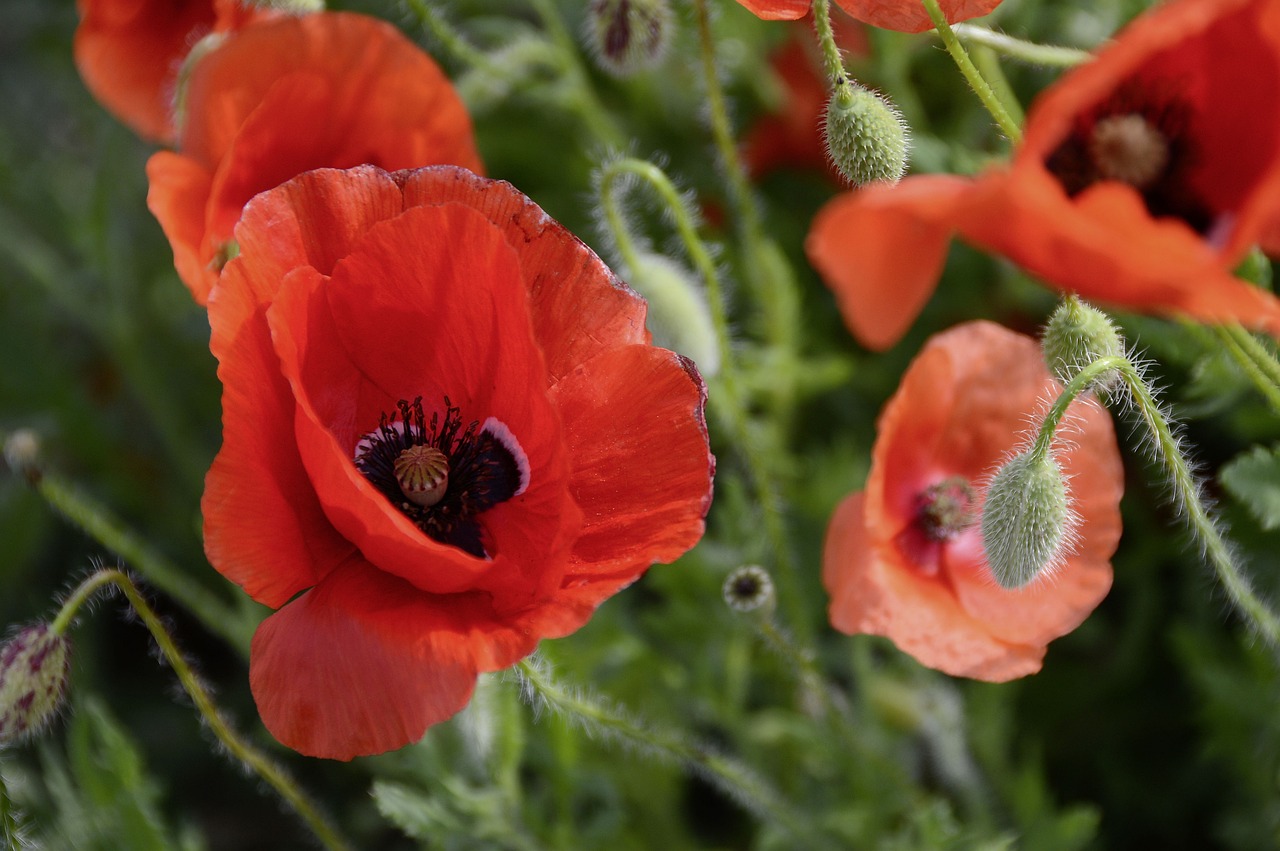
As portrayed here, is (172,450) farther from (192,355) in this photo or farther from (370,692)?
(370,692)

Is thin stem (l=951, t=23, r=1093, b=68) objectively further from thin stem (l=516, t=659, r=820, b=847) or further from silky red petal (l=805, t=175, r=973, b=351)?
thin stem (l=516, t=659, r=820, b=847)

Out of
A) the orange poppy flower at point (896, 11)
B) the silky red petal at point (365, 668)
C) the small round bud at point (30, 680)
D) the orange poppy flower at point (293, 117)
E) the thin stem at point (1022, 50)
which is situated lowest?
the small round bud at point (30, 680)

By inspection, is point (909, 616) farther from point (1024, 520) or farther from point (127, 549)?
point (127, 549)

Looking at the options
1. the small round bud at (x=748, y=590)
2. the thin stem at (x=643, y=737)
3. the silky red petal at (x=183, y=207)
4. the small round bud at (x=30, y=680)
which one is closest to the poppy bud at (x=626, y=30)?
the silky red petal at (x=183, y=207)

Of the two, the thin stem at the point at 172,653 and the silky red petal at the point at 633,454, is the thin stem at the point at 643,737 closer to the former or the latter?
the silky red petal at the point at 633,454

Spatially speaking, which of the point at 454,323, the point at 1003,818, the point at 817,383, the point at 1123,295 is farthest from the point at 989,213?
the point at 1003,818

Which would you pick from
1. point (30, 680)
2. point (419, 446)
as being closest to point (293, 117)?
point (419, 446)
